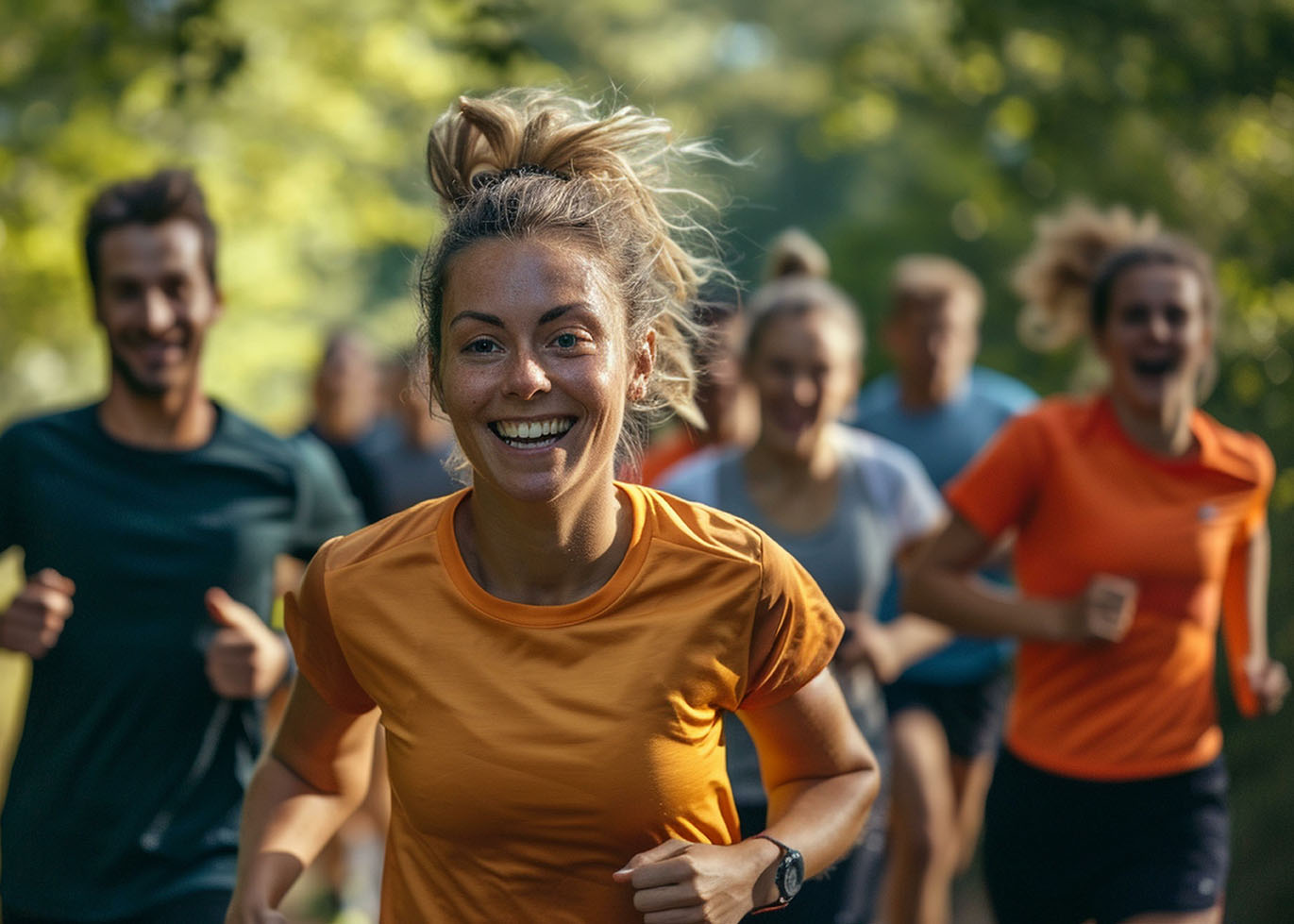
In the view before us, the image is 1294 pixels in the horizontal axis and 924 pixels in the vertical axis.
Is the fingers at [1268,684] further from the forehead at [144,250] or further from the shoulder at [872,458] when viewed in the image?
the forehead at [144,250]

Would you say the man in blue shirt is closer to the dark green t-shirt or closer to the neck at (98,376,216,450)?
the dark green t-shirt

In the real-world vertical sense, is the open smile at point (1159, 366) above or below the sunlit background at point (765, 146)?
below

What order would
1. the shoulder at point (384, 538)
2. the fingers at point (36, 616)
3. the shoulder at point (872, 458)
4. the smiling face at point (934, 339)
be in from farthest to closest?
the smiling face at point (934, 339) < the shoulder at point (872, 458) < the fingers at point (36, 616) < the shoulder at point (384, 538)

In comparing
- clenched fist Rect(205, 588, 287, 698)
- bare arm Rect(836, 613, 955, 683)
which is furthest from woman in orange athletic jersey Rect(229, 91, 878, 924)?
bare arm Rect(836, 613, 955, 683)

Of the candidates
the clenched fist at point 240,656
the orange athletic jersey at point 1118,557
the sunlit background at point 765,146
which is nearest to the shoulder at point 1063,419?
the orange athletic jersey at point 1118,557

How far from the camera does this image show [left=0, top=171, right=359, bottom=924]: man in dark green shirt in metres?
3.74

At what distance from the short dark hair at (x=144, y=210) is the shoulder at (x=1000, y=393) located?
380cm

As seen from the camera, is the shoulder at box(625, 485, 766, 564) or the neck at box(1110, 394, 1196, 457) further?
the neck at box(1110, 394, 1196, 457)

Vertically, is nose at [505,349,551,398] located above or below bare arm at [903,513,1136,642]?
above

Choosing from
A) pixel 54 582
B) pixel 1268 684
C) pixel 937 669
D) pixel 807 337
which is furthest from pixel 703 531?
pixel 937 669

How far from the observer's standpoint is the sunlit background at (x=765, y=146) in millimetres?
6734

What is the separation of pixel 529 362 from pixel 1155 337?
252 cm

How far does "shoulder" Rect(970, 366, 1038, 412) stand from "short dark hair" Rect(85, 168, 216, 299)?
12.5 ft

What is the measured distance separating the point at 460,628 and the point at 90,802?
4.95 ft
